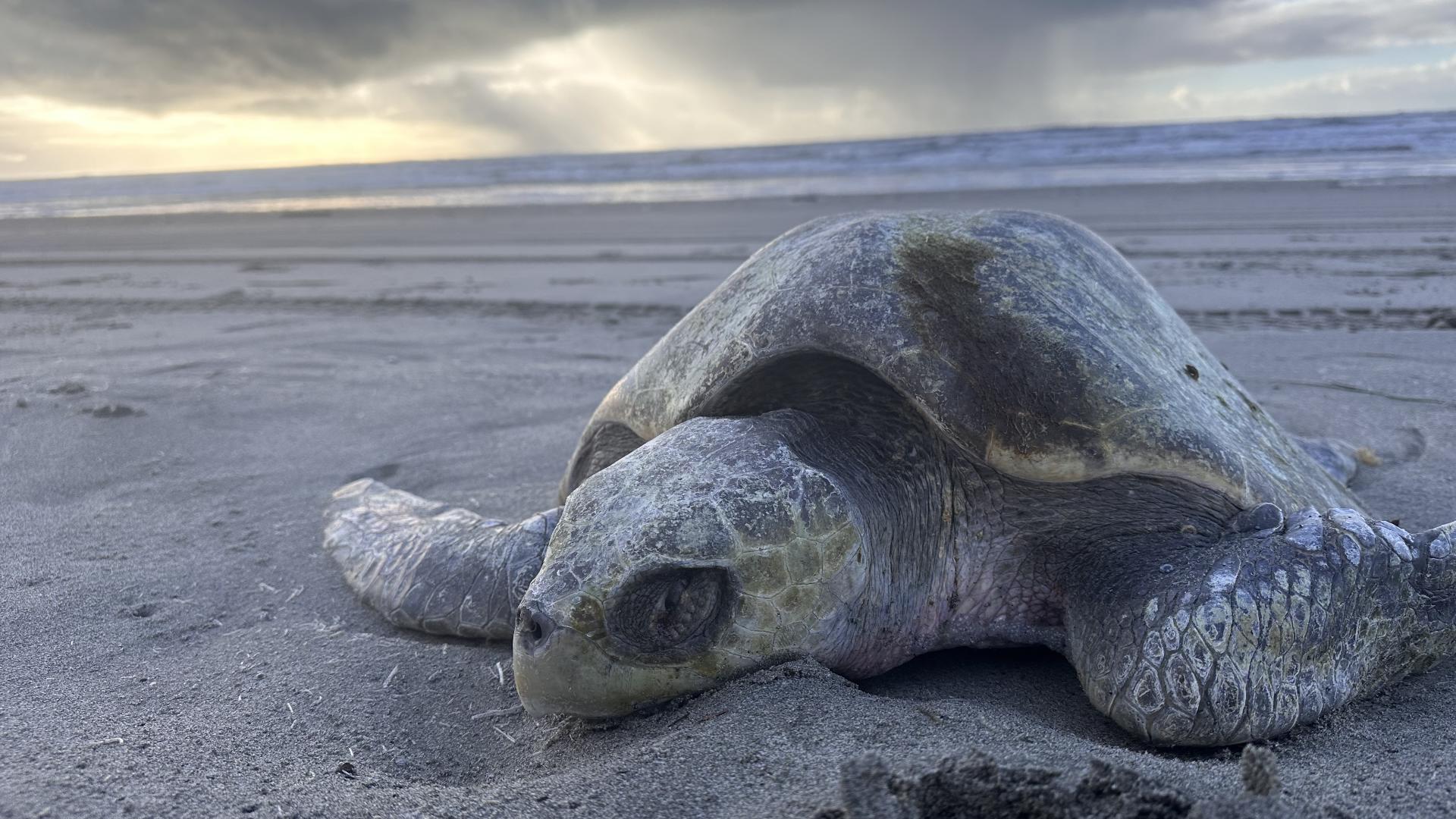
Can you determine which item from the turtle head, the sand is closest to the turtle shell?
the turtle head

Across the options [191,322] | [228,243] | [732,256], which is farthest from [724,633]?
[228,243]

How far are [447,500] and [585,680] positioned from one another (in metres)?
2.15

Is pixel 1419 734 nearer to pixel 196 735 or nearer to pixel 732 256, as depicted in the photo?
pixel 196 735

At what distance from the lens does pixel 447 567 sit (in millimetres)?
2613

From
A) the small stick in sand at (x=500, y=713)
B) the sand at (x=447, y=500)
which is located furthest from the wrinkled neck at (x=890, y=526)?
the small stick in sand at (x=500, y=713)

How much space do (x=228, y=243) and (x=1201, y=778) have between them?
1616 centimetres

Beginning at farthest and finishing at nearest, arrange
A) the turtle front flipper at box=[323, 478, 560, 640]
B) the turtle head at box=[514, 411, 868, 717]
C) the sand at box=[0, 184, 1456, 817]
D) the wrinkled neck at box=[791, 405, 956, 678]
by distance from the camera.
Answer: the turtle front flipper at box=[323, 478, 560, 640] → the wrinkled neck at box=[791, 405, 956, 678] → the turtle head at box=[514, 411, 868, 717] → the sand at box=[0, 184, 1456, 817]

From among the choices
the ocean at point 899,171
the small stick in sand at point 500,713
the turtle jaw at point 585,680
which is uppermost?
the ocean at point 899,171

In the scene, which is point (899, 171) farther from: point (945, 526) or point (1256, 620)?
point (1256, 620)

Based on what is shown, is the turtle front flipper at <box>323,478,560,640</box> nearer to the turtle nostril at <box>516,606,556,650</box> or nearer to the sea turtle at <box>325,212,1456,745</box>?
the sea turtle at <box>325,212,1456,745</box>

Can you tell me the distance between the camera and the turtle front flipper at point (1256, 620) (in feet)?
6.11

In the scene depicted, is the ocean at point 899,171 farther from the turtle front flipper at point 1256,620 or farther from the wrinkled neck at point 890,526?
the wrinkled neck at point 890,526

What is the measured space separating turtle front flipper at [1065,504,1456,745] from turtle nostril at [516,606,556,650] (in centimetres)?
113

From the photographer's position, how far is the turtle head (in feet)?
5.80
